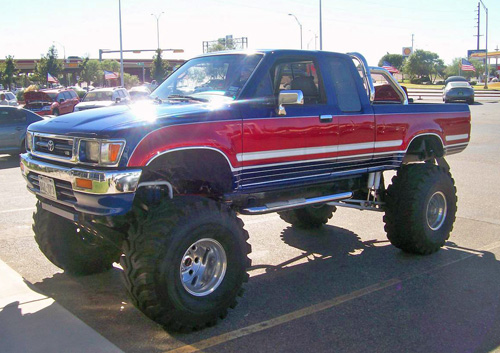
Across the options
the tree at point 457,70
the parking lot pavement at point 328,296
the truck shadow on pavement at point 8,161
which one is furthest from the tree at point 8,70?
the parking lot pavement at point 328,296

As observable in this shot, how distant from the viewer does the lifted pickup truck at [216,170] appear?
411 cm

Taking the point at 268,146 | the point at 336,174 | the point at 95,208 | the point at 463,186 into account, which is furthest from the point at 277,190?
the point at 463,186

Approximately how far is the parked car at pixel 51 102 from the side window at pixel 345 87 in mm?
22238

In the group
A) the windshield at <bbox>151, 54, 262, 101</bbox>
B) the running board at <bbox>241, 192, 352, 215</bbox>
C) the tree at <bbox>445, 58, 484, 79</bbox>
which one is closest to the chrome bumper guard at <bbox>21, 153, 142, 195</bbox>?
the running board at <bbox>241, 192, 352, 215</bbox>

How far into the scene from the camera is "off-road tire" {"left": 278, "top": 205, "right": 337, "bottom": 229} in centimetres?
721

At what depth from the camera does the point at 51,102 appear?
2738cm

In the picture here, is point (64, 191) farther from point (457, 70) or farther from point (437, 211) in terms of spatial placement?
point (457, 70)

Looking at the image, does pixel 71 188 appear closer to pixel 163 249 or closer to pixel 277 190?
pixel 163 249

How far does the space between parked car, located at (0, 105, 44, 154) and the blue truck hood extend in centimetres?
1000

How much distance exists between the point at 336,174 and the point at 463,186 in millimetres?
5507

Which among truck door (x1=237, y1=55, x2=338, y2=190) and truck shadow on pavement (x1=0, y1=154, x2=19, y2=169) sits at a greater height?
truck door (x1=237, y1=55, x2=338, y2=190)

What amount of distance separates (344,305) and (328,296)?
0.25 meters

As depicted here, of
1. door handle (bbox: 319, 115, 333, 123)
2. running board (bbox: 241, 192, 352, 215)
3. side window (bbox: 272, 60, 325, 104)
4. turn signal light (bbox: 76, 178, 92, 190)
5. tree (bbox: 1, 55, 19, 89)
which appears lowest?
running board (bbox: 241, 192, 352, 215)

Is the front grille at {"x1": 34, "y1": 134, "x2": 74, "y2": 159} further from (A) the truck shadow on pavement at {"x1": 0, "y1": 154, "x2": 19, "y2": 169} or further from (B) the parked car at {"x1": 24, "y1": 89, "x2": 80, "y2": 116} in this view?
(B) the parked car at {"x1": 24, "y1": 89, "x2": 80, "y2": 116}
